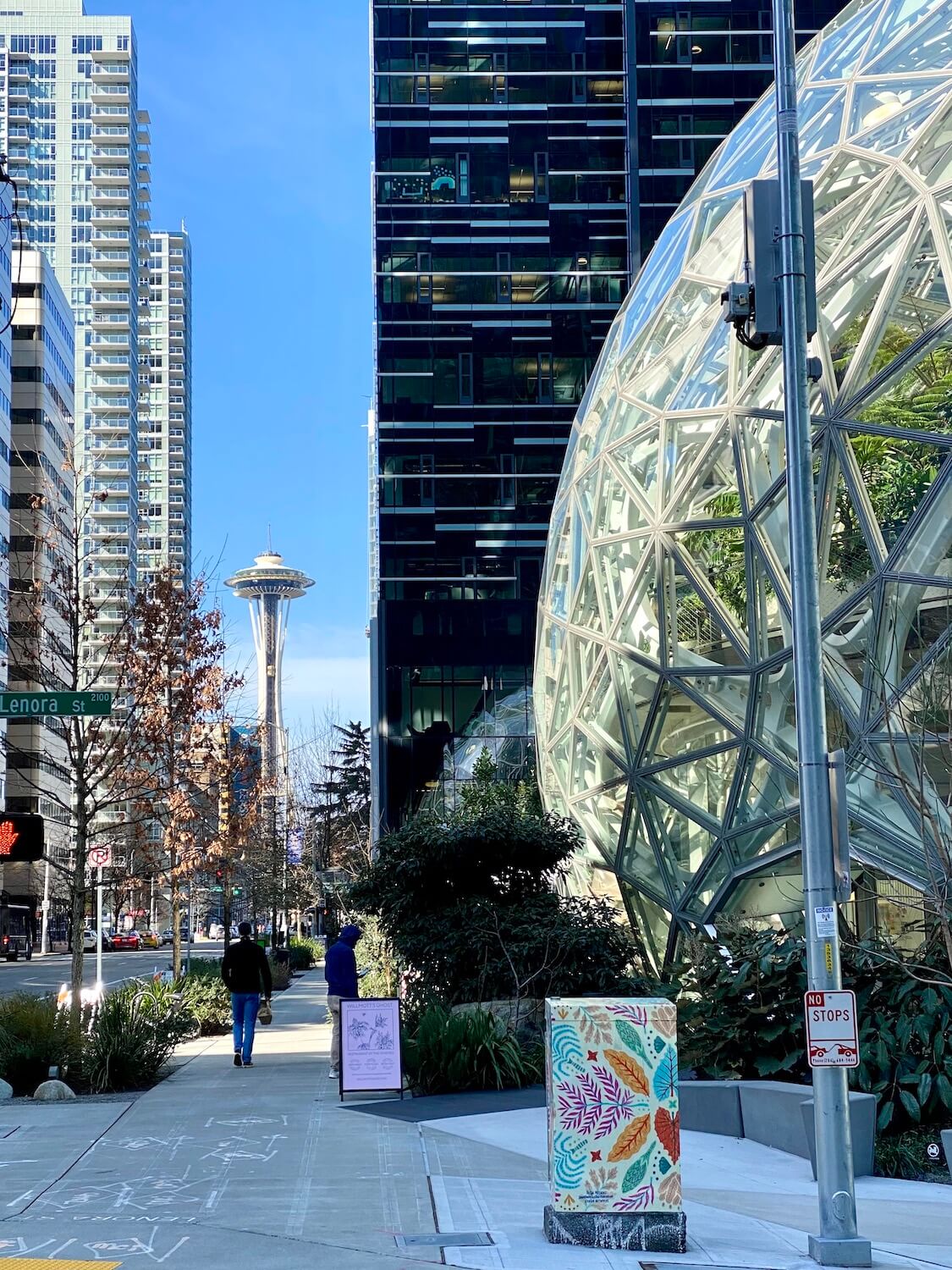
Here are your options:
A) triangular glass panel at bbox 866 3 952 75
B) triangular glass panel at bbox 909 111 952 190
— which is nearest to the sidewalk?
triangular glass panel at bbox 909 111 952 190

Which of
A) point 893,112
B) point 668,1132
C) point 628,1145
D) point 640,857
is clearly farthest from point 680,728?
point 628,1145

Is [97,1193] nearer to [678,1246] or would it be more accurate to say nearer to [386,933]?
[678,1246]

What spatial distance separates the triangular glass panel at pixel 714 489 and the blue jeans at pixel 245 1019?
801cm

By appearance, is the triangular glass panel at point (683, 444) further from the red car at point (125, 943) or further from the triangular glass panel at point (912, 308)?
the red car at point (125, 943)

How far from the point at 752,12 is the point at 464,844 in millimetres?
47241

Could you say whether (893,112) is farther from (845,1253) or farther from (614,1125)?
(845,1253)

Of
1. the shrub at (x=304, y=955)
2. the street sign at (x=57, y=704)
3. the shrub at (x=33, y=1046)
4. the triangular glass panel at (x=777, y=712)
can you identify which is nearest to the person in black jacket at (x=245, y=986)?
the shrub at (x=33, y=1046)

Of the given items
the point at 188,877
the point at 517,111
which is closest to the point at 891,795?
the point at 188,877

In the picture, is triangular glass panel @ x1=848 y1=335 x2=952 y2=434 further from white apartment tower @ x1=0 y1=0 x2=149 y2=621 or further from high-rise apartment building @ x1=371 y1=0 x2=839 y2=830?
white apartment tower @ x1=0 y1=0 x2=149 y2=621

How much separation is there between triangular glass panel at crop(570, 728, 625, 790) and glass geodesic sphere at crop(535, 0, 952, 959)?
49 millimetres

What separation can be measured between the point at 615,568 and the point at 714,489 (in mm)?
2433

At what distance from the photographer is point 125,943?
288 ft

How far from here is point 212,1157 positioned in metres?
11.2

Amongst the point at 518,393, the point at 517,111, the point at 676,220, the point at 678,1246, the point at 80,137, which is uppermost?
the point at 80,137
